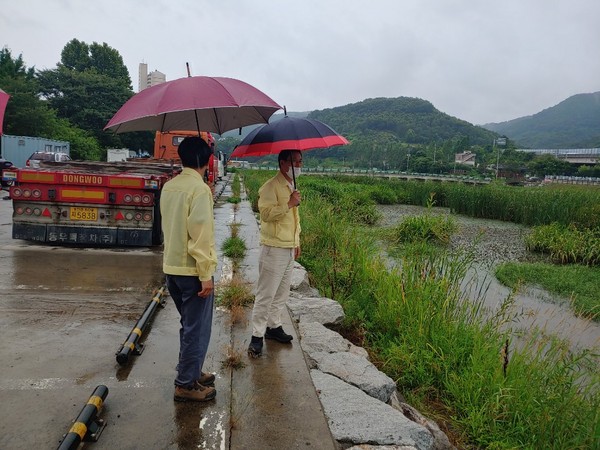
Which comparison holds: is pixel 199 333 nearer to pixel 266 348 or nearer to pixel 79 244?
pixel 266 348

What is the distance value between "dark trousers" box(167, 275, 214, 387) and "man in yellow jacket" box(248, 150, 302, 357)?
77cm

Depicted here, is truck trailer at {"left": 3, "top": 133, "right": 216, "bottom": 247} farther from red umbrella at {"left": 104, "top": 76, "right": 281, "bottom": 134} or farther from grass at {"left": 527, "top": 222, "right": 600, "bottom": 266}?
grass at {"left": 527, "top": 222, "right": 600, "bottom": 266}

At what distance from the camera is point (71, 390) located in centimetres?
288

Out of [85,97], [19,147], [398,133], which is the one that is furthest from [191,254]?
[398,133]

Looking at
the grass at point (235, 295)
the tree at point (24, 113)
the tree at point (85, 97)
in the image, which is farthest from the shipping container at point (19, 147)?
the grass at point (235, 295)

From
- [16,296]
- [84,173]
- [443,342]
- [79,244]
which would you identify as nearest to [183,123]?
[16,296]

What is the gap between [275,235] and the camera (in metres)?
3.52

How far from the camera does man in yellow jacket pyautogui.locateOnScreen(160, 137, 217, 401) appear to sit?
101 inches

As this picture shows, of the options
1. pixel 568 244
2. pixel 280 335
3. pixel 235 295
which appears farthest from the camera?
pixel 568 244

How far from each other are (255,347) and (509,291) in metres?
6.34

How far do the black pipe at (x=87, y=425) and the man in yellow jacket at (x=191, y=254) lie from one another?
0.45 metres

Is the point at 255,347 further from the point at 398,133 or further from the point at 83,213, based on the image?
the point at 398,133

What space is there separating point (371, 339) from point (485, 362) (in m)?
1.24

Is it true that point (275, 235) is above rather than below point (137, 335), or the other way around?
above
